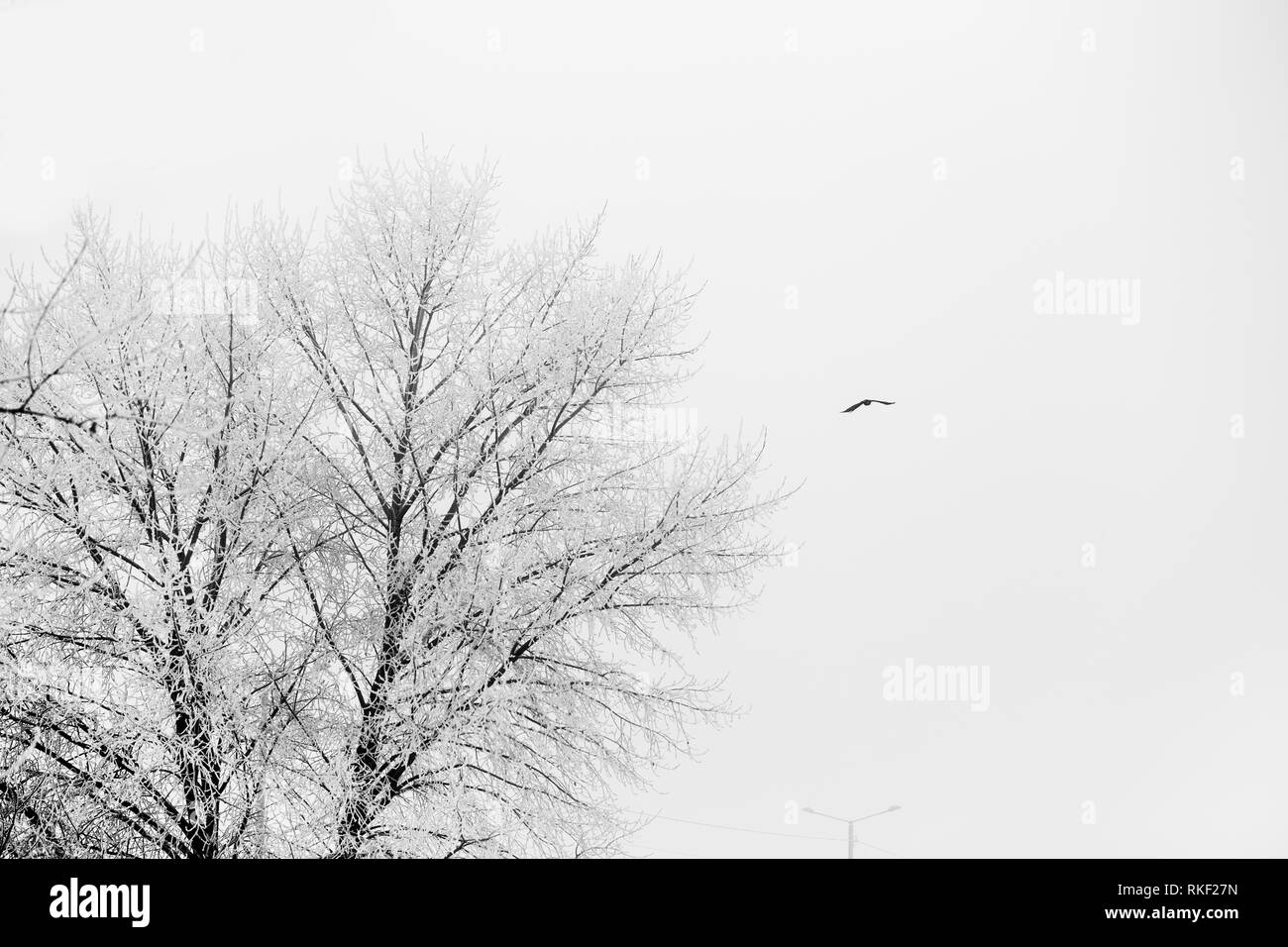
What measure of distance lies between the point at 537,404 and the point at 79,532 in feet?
13.1

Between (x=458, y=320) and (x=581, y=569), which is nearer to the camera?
(x=581, y=569)

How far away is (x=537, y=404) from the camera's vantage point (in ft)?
33.2

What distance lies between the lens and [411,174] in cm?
1127

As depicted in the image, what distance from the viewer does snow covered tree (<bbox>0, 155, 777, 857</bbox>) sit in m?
8.25

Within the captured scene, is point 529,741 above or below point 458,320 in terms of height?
below

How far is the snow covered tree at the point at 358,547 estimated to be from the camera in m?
8.25

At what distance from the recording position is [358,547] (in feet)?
32.1

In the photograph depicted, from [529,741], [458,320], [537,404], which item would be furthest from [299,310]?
[529,741]
